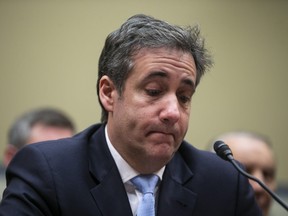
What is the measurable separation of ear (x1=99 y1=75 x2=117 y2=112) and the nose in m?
0.23

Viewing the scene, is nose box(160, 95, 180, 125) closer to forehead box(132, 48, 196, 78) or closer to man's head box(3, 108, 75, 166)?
forehead box(132, 48, 196, 78)

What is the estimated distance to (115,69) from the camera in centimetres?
213

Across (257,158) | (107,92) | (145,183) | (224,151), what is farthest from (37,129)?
(224,151)

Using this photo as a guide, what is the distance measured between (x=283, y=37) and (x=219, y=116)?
824 mm

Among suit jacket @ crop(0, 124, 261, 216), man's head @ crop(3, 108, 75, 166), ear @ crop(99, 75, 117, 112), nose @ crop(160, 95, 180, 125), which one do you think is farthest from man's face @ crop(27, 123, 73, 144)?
nose @ crop(160, 95, 180, 125)

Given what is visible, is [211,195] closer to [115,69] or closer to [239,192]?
[239,192]

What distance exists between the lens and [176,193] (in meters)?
2.17

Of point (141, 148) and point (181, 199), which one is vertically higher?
point (141, 148)

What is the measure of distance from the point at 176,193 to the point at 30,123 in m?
1.58

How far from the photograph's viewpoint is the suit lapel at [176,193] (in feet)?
6.97

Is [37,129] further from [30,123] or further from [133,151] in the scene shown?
[133,151]

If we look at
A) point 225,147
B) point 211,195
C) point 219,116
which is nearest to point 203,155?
point 211,195

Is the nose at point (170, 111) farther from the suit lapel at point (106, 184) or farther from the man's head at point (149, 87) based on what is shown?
the suit lapel at point (106, 184)

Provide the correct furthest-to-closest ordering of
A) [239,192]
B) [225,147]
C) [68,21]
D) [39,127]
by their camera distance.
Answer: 1. [68,21]
2. [39,127]
3. [239,192]
4. [225,147]
